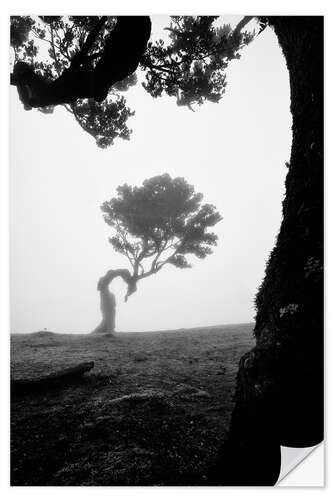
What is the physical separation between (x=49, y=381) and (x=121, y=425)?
4.50 feet

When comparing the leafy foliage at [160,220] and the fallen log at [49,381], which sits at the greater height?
the leafy foliage at [160,220]

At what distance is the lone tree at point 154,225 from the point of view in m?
14.3

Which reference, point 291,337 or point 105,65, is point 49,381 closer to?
point 291,337

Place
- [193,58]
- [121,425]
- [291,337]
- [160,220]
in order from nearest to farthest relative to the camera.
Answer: [291,337] → [121,425] → [193,58] → [160,220]

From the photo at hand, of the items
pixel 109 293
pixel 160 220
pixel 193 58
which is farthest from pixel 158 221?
pixel 193 58

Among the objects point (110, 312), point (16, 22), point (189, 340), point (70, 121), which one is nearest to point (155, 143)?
point (70, 121)

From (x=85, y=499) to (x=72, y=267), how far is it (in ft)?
14.5

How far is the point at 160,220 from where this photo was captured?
14414 millimetres

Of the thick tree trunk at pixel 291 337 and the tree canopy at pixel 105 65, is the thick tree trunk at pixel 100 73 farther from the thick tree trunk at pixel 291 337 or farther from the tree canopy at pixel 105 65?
the thick tree trunk at pixel 291 337

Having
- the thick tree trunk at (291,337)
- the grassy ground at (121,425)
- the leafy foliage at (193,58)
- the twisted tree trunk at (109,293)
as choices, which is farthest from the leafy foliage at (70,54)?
the twisted tree trunk at (109,293)

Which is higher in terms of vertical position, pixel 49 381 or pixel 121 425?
pixel 49 381

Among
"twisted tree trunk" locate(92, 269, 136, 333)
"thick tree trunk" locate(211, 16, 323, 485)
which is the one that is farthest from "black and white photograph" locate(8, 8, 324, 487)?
"twisted tree trunk" locate(92, 269, 136, 333)

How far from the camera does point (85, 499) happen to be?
9.47ft
